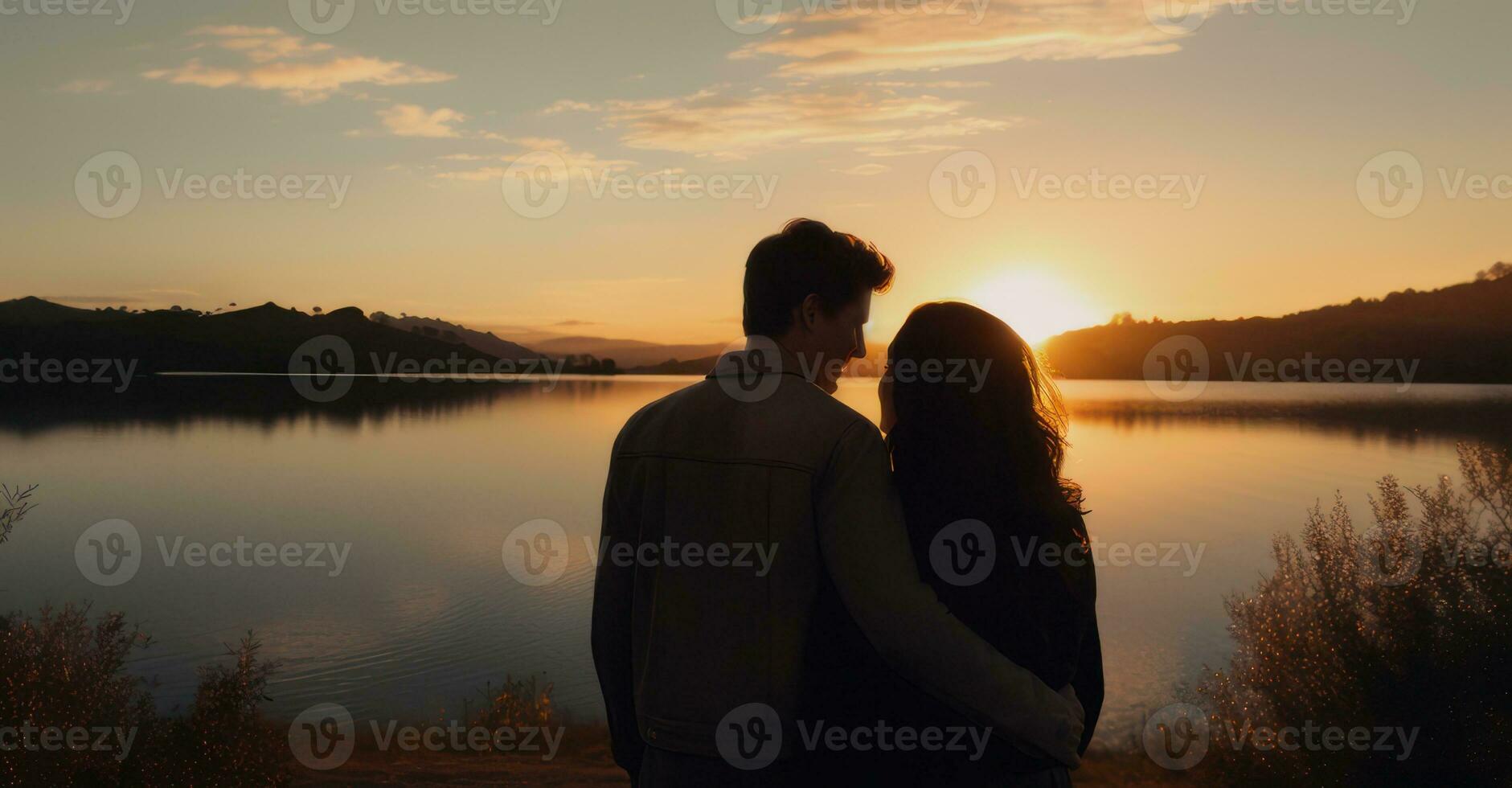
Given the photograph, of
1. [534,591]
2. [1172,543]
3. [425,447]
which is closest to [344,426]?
[425,447]

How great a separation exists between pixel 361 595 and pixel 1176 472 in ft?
123

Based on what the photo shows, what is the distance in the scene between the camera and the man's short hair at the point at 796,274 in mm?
2143

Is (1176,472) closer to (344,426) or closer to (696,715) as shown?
(696,715)
